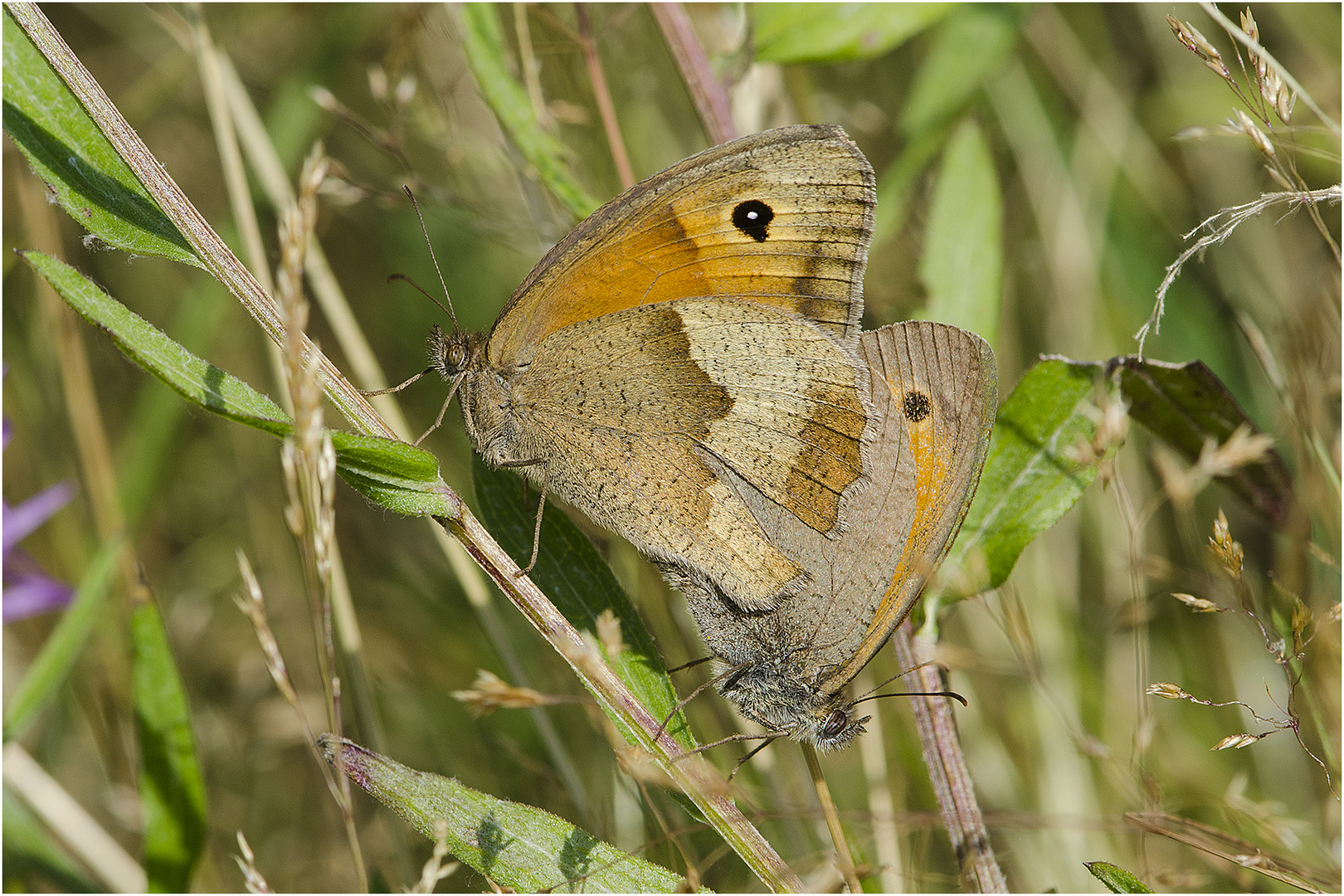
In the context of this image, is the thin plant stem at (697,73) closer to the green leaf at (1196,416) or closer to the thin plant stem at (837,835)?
the green leaf at (1196,416)

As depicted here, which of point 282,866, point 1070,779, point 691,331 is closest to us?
point 691,331

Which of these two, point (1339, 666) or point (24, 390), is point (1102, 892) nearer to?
point (1339, 666)

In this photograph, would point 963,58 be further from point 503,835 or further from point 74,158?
point 503,835

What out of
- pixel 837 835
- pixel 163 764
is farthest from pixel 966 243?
pixel 163 764

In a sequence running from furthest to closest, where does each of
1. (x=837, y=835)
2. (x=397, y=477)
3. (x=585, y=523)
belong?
(x=585, y=523), (x=837, y=835), (x=397, y=477)

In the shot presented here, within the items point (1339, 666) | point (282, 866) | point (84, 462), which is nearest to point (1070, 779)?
point (1339, 666)

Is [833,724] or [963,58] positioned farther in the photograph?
[963,58]
